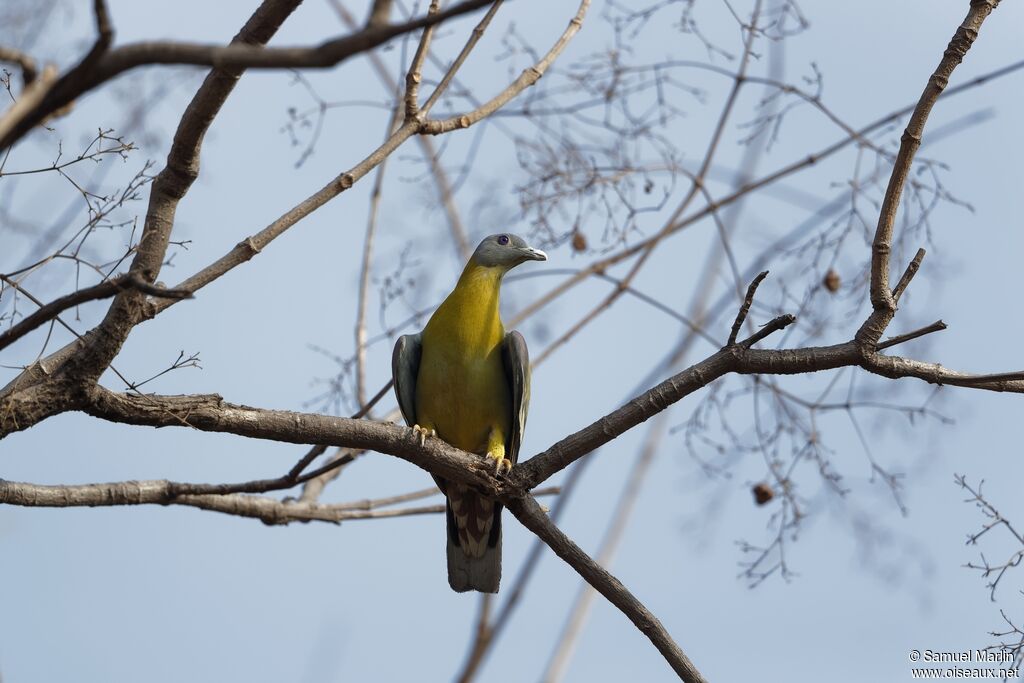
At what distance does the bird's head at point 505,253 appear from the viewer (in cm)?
646

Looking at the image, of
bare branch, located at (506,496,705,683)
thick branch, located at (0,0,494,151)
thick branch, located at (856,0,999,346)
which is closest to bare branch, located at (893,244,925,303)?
thick branch, located at (856,0,999,346)

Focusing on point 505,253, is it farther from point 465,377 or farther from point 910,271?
point 910,271

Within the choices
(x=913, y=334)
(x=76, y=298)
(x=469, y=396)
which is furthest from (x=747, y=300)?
(x=469, y=396)

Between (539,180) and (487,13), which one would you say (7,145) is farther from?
(539,180)

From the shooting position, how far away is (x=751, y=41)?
5957 millimetres

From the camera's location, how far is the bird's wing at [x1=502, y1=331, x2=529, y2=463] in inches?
235

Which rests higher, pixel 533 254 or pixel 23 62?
pixel 533 254

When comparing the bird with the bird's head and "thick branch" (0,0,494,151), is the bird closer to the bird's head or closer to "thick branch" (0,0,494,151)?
the bird's head

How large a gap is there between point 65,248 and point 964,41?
3.29m

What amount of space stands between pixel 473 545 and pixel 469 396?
843mm

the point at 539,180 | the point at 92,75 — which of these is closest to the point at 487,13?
the point at 539,180

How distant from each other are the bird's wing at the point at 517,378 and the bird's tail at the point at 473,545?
46 cm

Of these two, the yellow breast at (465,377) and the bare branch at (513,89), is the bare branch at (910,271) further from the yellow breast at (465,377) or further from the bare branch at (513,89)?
the yellow breast at (465,377)

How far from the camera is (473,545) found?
5.96 meters
